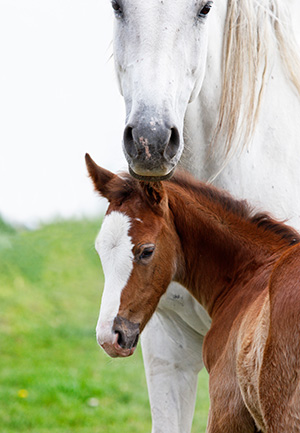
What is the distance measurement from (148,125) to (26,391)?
3897 mm

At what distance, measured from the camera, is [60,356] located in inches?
264

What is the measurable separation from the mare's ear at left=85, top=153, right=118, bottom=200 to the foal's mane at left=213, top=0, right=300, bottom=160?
0.45 m

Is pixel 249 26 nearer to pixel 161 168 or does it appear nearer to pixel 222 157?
pixel 222 157

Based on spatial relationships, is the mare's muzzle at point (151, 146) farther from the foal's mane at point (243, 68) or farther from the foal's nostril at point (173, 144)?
the foal's mane at point (243, 68)

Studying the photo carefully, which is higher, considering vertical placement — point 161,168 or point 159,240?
point 161,168

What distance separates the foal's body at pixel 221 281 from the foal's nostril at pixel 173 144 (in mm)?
423

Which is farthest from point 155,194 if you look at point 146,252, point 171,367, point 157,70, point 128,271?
point 171,367

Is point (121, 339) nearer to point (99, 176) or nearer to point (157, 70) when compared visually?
point (99, 176)

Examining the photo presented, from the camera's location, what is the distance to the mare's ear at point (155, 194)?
2.80 meters

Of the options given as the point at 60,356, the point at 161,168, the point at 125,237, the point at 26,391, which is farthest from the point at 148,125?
the point at 60,356

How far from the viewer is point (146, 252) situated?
273 cm

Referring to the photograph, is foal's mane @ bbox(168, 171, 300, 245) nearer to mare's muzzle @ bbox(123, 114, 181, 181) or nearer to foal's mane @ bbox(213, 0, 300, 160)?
foal's mane @ bbox(213, 0, 300, 160)

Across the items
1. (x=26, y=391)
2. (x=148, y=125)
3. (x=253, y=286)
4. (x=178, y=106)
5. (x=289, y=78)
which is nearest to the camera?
(x=148, y=125)

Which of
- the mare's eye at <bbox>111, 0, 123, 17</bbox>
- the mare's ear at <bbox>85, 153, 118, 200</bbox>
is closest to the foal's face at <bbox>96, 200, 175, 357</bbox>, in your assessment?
the mare's ear at <bbox>85, 153, 118, 200</bbox>
